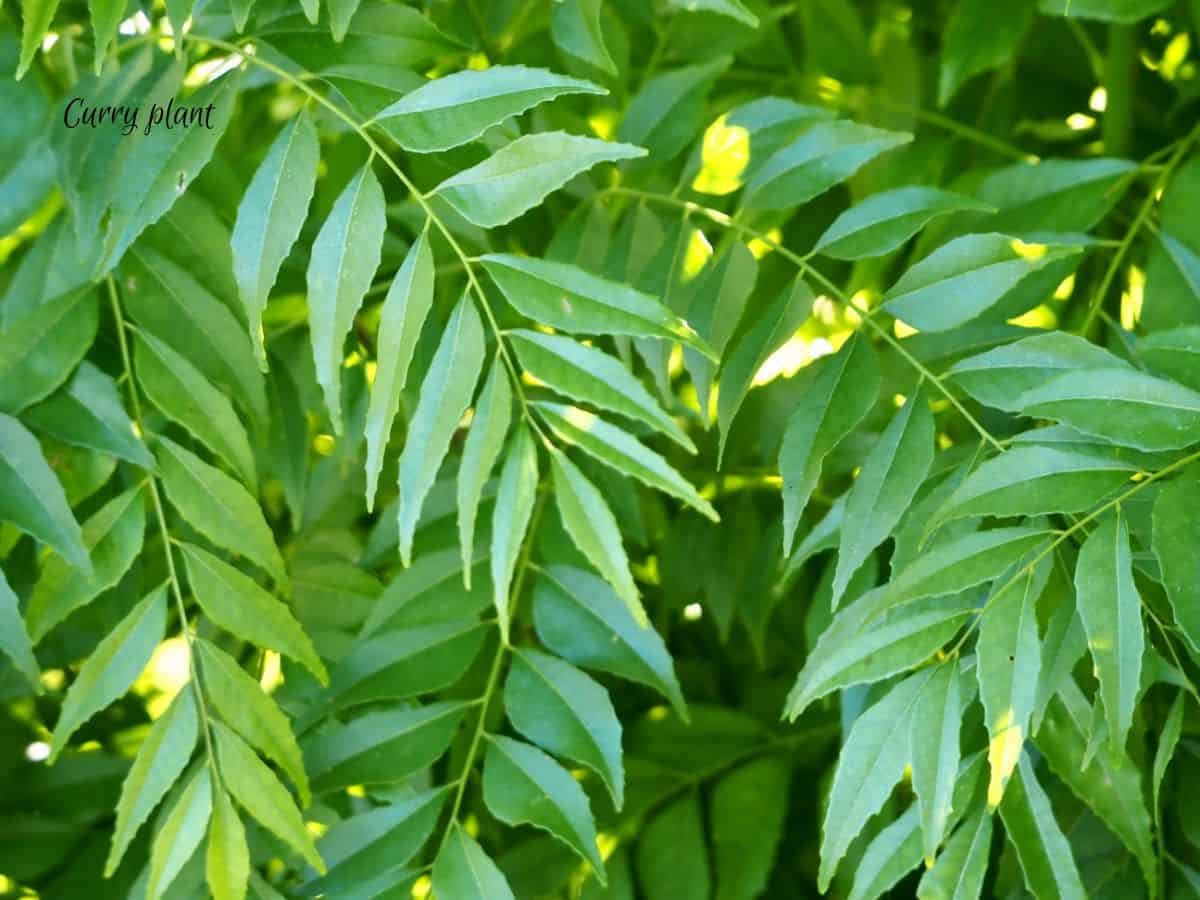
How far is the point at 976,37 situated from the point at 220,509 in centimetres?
47

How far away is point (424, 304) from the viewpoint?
49 cm

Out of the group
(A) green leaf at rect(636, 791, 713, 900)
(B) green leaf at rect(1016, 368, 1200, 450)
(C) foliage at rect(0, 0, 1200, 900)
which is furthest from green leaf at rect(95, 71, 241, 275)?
(A) green leaf at rect(636, 791, 713, 900)

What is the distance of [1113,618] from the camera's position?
447mm

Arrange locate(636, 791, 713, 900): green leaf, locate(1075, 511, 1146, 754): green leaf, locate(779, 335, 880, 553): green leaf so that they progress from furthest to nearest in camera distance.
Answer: locate(636, 791, 713, 900): green leaf < locate(779, 335, 880, 553): green leaf < locate(1075, 511, 1146, 754): green leaf

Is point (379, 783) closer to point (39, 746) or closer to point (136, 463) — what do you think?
point (136, 463)

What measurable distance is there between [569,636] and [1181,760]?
0.30 metres

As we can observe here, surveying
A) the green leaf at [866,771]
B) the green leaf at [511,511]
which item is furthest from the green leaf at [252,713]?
the green leaf at [866,771]

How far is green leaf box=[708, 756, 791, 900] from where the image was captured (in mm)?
748

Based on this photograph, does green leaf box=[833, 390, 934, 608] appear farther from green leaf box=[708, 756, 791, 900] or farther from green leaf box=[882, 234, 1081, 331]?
green leaf box=[708, 756, 791, 900]

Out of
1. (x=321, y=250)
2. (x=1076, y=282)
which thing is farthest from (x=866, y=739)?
(x=1076, y=282)

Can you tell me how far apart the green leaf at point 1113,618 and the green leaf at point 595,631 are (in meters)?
0.22

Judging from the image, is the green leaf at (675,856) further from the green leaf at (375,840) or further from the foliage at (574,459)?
the green leaf at (375,840)

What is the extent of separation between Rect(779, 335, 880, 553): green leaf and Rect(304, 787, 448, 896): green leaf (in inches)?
7.9

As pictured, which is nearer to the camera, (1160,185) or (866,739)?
(866,739)
